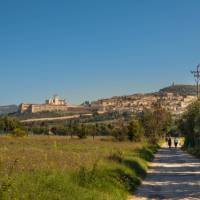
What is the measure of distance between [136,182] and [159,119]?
246ft

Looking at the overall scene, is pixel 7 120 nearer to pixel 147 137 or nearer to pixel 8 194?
pixel 147 137

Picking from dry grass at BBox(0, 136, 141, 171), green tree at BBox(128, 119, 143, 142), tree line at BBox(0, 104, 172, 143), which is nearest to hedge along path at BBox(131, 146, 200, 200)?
dry grass at BBox(0, 136, 141, 171)

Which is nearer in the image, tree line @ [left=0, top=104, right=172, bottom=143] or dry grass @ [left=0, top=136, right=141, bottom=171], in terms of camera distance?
dry grass @ [left=0, top=136, right=141, bottom=171]

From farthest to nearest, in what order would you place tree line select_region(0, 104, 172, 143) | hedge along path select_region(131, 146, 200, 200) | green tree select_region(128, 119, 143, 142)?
tree line select_region(0, 104, 172, 143)
green tree select_region(128, 119, 143, 142)
hedge along path select_region(131, 146, 200, 200)

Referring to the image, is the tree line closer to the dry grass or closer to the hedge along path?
the dry grass

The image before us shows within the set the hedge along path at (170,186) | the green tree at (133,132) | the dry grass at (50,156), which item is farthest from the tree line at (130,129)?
the hedge along path at (170,186)

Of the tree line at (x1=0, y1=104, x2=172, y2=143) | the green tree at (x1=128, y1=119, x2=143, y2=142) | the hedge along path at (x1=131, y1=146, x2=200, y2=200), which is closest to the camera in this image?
the hedge along path at (x1=131, y1=146, x2=200, y2=200)

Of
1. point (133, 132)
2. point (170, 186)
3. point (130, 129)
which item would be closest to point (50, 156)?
point (170, 186)

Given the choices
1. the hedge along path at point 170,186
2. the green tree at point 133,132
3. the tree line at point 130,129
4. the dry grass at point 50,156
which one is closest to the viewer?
the hedge along path at point 170,186

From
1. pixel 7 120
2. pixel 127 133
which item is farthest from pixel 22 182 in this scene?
pixel 7 120

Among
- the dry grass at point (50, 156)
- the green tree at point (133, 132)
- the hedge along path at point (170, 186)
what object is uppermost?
the green tree at point (133, 132)

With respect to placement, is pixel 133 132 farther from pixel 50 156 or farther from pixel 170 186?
pixel 170 186

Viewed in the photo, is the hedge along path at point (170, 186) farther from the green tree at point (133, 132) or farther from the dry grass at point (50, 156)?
the green tree at point (133, 132)

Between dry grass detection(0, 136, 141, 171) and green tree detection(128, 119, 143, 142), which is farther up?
green tree detection(128, 119, 143, 142)
